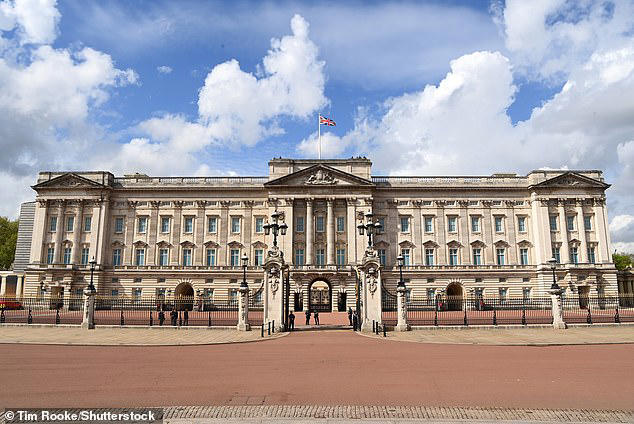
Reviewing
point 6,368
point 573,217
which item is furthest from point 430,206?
point 6,368

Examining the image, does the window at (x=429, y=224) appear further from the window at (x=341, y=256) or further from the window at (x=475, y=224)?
the window at (x=341, y=256)

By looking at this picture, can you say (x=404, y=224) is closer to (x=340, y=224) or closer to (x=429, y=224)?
(x=429, y=224)

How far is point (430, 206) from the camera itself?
2249 inches

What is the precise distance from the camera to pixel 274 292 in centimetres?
2789

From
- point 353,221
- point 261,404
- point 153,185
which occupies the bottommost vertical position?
point 261,404

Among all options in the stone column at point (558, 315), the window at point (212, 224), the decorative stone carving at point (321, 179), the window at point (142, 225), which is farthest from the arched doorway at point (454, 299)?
the window at point (142, 225)

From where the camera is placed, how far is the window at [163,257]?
56.5 metres

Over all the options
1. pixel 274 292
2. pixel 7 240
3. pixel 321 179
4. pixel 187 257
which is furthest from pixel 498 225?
pixel 7 240

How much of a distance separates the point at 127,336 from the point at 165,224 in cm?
3520

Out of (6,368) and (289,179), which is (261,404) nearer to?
(6,368)

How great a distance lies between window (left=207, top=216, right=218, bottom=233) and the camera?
188 ft

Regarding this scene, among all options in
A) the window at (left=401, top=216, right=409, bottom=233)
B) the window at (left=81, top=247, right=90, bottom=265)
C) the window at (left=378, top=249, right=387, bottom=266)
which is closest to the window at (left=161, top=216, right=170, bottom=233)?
the window at (left=81, top=247, right=90, bottom=265)

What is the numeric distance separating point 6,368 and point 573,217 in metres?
59.7

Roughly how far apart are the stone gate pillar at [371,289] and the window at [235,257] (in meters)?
31.1
